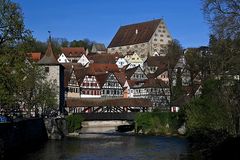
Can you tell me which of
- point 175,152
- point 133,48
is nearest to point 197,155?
point 175,152

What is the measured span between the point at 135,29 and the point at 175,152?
341 ft

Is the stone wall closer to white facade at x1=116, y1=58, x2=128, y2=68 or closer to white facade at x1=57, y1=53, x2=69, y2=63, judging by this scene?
white facade at x1=116, y1=58, x2=128, y2=68

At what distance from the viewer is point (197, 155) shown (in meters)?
29.7

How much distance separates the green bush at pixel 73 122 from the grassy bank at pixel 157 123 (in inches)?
296

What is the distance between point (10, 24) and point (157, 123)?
33.5 meters

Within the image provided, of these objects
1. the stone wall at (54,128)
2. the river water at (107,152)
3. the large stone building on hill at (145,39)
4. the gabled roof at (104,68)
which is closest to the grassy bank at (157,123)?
the stone wall at (54,128)

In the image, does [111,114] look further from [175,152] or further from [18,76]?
[18,76]

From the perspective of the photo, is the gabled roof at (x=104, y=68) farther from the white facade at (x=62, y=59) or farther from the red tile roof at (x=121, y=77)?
the white facade at (x=62, y=59)

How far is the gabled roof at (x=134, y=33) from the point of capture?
13362 centimetres

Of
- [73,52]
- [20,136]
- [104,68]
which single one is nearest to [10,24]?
[20,136]

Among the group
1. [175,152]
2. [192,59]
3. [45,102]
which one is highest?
[192,59]

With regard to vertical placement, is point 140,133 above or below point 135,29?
below

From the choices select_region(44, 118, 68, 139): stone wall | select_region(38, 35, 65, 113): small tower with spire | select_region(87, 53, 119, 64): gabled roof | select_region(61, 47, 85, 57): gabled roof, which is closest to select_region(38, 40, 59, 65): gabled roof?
select_region(38, 35, 65, 113): small tower with spire

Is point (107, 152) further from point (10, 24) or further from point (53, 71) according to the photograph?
point (53, 71)
